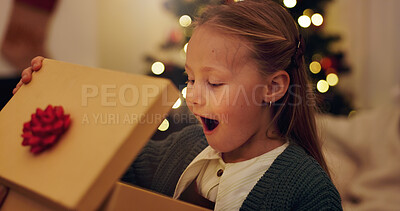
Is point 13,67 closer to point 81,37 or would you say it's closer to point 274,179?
point 81,37

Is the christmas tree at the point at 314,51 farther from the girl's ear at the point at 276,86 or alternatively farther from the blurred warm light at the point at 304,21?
the girl's ear at the point at 276,86

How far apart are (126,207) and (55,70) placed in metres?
0.28

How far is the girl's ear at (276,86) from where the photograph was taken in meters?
0.75

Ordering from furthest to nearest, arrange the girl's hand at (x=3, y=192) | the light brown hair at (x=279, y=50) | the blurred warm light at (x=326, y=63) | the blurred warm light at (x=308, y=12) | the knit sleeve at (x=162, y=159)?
the blurred warm light at (x=326, y=63)
the blurred warm light at (x=308, y=12)
the knit sleeve at (x=162, y=159)
the light brown hair at (x=279, y=50)
the girl's hand at (x=3, y=192)

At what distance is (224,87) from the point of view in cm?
71

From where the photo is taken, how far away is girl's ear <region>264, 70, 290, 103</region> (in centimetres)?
75

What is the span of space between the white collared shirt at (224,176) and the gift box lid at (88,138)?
24 centimetres

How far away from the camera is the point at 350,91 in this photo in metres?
2.59

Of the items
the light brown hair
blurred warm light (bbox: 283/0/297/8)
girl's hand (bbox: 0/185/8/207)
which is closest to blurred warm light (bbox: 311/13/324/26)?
blurred warm light (bbox: 283/0/297/8)

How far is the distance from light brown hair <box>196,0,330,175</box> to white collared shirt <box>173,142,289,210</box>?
2.5 inches

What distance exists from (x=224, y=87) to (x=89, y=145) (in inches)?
11.1

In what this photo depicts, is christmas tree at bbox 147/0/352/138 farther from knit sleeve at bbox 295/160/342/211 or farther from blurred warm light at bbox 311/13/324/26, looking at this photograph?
knit sleeve at bbox 295/160/342/211

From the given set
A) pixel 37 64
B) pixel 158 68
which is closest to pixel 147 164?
pixel 37 64

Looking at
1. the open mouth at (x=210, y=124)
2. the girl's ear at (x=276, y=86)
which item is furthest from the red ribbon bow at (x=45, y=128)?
the girl's ear at (x=276, y=86)
